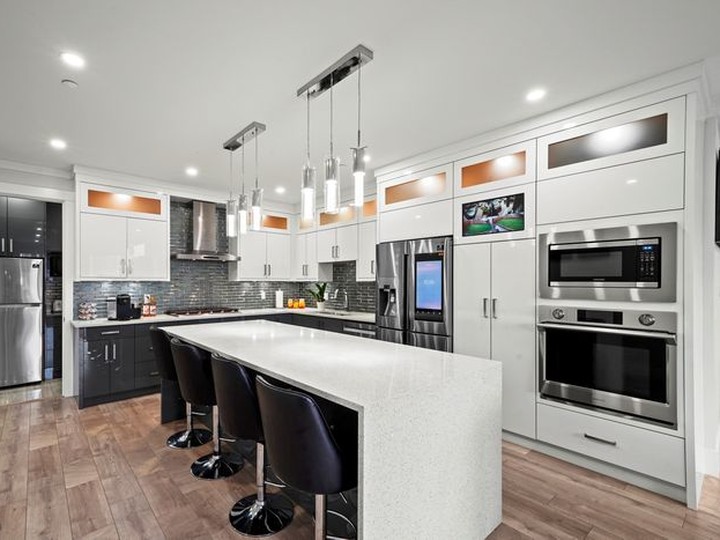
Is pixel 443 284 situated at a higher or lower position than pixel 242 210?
lower

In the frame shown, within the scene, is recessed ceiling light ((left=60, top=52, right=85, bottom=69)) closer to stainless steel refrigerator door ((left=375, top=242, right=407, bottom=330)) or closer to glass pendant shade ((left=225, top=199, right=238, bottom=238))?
glass pendant shade ((left=225, top=199, right=238, bottom=238))

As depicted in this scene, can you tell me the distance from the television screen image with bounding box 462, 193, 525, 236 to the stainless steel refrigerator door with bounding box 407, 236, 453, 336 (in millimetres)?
259

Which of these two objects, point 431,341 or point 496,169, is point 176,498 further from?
point 496,169

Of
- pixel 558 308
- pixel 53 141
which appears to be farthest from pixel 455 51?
pixel 53 141

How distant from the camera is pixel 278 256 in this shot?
19.7 ft

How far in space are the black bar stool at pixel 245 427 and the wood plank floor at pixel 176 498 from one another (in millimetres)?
72

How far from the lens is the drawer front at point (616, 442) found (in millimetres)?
2275

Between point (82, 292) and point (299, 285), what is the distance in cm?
304

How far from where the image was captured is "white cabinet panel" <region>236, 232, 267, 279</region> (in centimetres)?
561

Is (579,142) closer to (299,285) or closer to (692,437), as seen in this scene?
(692,437)

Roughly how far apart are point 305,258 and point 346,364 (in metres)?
4.11

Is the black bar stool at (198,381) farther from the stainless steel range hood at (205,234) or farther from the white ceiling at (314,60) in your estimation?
the stainless steel range hood at (205,234)

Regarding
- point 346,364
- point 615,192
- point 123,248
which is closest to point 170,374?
point 346,364

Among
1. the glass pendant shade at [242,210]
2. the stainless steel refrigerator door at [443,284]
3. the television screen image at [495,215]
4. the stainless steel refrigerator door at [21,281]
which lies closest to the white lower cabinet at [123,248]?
the stainless steel refrigerator door at [21,281]
